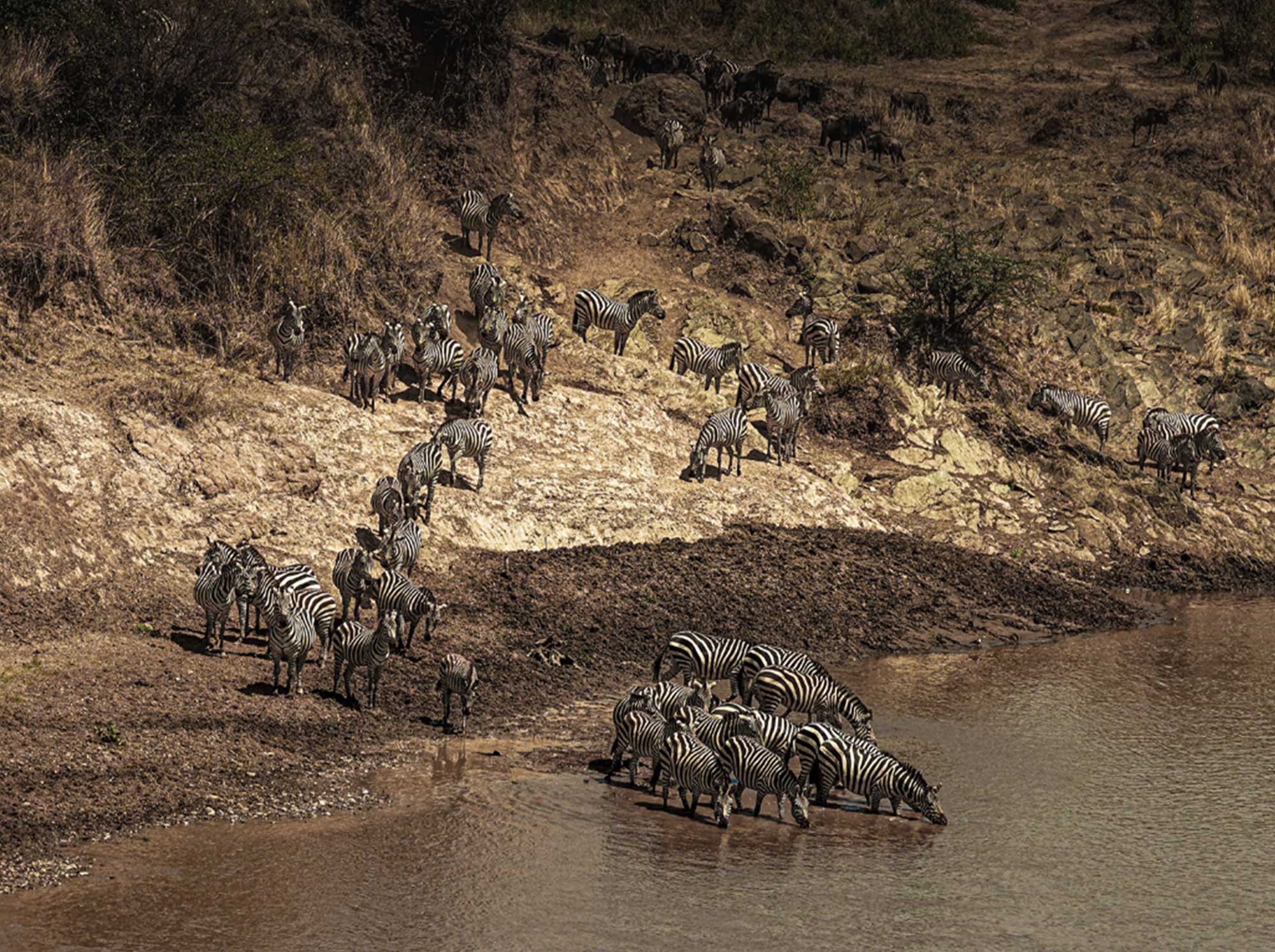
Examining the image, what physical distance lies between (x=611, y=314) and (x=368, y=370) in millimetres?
5986

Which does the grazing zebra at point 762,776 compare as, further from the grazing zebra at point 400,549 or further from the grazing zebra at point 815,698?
the grazing zebra at point 400,549

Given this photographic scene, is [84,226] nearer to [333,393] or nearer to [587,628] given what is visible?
[333,393]

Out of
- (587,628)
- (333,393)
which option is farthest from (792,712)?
(333,393)

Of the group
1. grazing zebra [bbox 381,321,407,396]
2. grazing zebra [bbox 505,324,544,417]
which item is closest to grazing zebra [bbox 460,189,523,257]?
grazing zebra [bbox 505,324,544,417]

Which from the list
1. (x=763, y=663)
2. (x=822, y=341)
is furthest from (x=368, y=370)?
(x=822, y=341)

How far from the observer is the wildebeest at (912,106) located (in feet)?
137

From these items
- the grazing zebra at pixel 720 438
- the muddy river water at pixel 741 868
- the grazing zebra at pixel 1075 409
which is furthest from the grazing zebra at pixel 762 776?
the grazing zebra at pixel 1075 409

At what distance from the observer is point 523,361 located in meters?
23.9

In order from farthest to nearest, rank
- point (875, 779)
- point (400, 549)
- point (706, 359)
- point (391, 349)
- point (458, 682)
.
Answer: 1. point (706, 359)
2. point (391, 349)
3. point (400, 549)
4. point (458, 682)
5. point (875, 779)

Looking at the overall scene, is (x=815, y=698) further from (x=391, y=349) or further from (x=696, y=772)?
(x=391, y=349)

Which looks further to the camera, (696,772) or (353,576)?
(353,576)

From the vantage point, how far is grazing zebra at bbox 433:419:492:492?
828 inches

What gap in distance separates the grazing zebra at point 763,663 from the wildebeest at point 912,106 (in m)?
28.2

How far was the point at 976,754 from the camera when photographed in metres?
16.0
